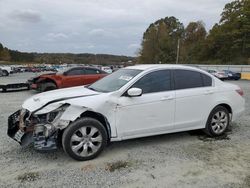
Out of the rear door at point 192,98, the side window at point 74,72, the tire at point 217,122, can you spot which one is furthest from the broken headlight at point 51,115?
the side window at point 74,72

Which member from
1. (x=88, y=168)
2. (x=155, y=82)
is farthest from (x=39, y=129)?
(x=155, y=82)

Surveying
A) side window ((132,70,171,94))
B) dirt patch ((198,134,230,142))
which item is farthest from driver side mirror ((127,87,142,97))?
dirt patch ((198,134,230,142))

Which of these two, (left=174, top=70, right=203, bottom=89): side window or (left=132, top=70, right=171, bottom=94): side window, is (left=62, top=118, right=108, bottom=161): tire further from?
(left=174, top=70, right=203, bottom=89): side window

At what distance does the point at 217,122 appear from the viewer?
230 inches

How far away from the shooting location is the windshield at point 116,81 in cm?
513

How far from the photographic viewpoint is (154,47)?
72812 mm

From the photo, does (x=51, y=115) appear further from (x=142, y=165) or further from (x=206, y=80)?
(x=206, y=80)

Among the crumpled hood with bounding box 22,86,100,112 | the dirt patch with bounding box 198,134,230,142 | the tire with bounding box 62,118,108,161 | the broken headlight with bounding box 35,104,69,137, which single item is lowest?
the dirt patch with bounding box 198,134,230,142

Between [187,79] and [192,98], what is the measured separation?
0.42m

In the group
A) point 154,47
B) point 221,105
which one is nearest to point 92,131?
point 221,105

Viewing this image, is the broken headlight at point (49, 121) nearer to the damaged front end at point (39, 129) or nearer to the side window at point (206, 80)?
the damaged front end at point (39, 129)

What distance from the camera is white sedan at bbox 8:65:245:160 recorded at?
444cm

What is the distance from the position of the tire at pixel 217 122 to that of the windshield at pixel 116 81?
73.3 inches

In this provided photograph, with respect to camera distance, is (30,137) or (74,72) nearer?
(30,137)
